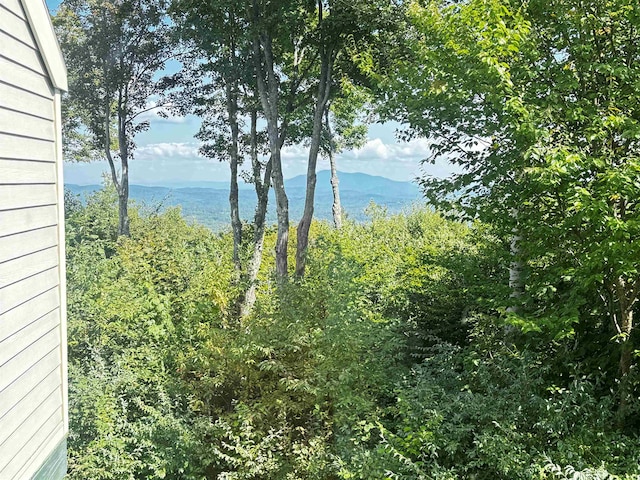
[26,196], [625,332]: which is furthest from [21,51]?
[625,332]

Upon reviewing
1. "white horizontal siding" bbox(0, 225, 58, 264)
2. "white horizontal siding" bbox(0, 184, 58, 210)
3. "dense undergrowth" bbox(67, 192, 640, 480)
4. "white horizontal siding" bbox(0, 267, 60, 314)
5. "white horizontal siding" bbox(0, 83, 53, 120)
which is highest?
"white horizontal siding" bbox(0, 83, 53, 120)

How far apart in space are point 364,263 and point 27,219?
159 inches

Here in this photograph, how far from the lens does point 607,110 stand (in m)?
2.78

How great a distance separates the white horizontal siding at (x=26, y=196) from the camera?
187cm

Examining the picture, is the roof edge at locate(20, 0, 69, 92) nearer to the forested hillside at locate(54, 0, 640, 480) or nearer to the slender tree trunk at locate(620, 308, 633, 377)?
the forested hillside at locate(54, 0, 640, 480)

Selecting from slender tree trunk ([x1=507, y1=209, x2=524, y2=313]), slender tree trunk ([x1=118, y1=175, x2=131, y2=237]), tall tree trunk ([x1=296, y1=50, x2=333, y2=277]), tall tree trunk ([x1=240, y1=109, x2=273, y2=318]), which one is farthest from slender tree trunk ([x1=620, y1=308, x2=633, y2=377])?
slender tree trunk ([x1=118, y1=175, x2=131, y2=237])

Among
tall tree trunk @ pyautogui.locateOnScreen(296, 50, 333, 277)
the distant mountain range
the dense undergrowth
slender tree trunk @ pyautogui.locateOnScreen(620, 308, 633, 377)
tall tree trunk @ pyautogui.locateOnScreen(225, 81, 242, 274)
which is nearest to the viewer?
the dense undergrowth

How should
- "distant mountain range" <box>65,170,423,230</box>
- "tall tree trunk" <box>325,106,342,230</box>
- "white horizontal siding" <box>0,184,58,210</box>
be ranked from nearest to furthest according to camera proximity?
"white horizontal siding" <box>0,184,58,210</box> → "distant mountain range" <box>65,170,423,230</box> → "tall tree trunk" <box>325,106,342,230</box>

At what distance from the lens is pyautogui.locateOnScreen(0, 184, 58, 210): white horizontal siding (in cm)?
187

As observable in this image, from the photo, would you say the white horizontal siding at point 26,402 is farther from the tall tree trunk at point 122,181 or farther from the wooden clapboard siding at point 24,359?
the tall tree trunk at point 122,181

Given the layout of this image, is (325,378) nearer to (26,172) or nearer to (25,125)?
(26,172)

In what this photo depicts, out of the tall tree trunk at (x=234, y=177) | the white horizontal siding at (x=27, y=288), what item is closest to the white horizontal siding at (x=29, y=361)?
the white horizontal siding at (x=27, y=288)

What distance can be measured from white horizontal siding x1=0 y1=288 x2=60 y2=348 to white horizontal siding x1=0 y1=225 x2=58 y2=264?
0.69ft

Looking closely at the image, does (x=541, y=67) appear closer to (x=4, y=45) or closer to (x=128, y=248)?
(x=4, y=45)
